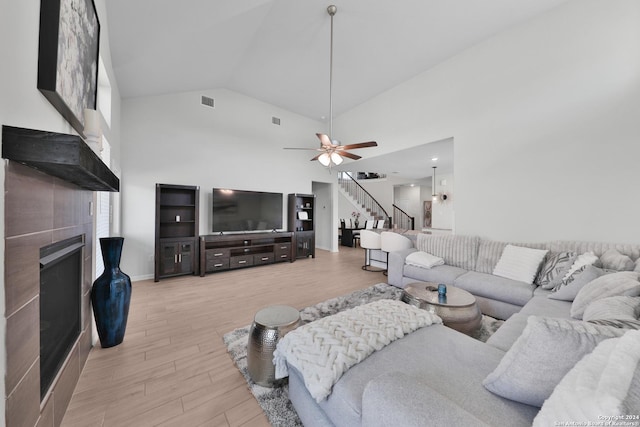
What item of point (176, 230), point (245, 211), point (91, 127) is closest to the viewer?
point (91, 127)

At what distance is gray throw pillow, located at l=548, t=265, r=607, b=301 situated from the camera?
2.22m

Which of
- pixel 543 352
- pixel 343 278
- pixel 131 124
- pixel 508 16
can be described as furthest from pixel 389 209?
pixel 543 352

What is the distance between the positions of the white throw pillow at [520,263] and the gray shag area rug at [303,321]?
62 centimetres

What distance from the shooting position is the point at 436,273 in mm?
3393

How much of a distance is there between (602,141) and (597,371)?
3.66m

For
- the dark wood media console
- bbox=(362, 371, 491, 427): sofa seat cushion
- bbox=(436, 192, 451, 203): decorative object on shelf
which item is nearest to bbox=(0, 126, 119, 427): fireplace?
bbox=(362, 371, 491, 427): sofa seat cushion

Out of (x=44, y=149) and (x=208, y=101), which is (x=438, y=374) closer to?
(x=44, y=149)

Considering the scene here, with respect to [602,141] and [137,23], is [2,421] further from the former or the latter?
[602,141]

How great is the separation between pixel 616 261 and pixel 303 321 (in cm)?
329

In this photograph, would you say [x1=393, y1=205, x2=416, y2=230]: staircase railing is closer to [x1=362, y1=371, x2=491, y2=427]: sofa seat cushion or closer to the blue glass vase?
the blue glass vase

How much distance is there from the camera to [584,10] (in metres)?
2.97

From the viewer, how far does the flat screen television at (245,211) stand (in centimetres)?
498

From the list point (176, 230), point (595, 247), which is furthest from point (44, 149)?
point (595, 247)

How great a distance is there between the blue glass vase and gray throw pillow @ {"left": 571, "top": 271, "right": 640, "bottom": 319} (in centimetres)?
388
